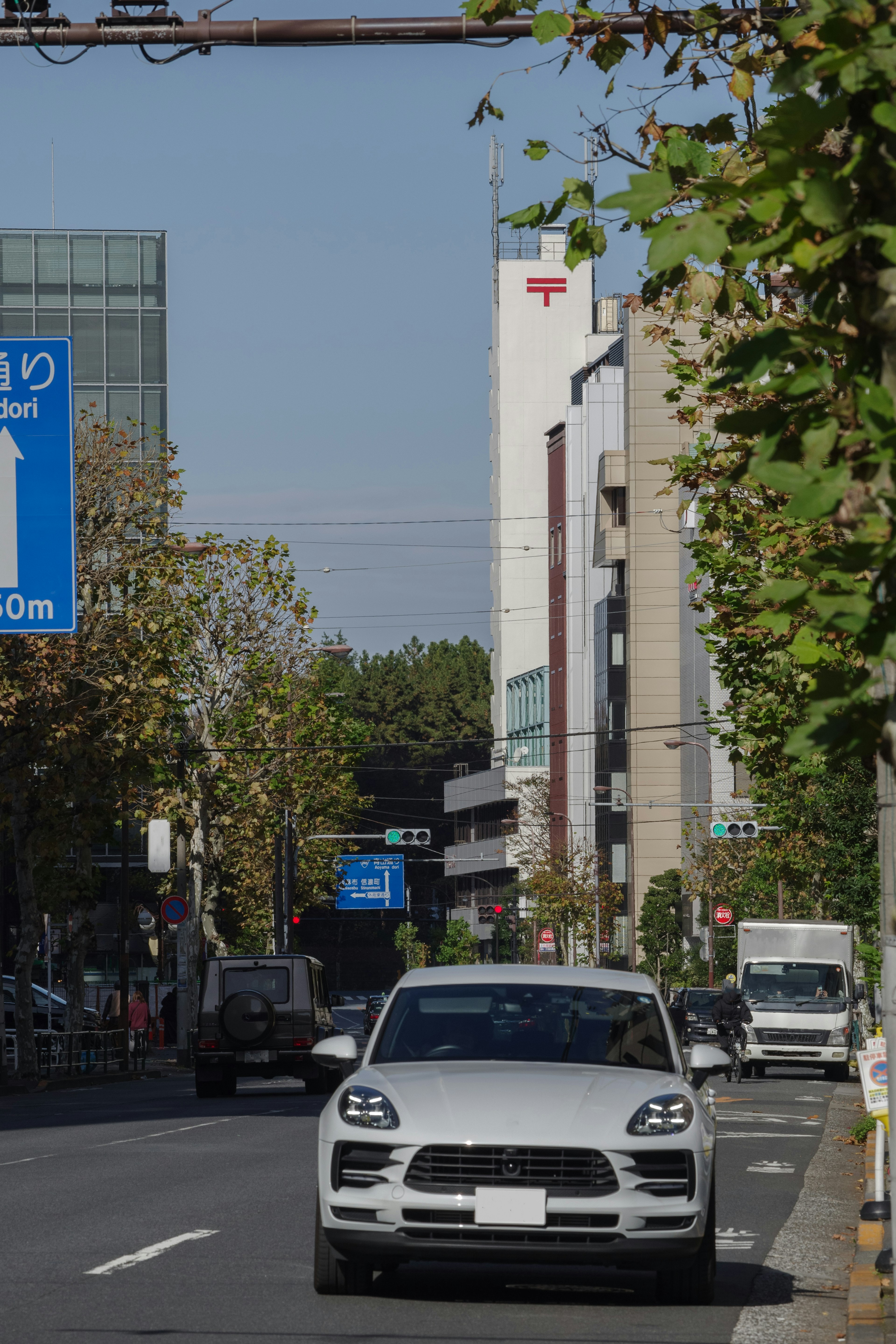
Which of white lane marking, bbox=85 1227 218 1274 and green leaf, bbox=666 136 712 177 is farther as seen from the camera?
white lane marking, bbox=85 1227 218 1274

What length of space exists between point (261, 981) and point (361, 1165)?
2330 centimetres

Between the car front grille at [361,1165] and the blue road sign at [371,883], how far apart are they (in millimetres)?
71306

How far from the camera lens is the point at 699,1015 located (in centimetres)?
4934

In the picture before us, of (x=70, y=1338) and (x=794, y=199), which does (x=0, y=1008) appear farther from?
(x=794, y=199)

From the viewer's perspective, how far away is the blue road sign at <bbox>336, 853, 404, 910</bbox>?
8075 centimetres

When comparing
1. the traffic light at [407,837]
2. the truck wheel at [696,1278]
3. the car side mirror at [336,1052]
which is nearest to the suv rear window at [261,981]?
the car side mirror at [336,1052]

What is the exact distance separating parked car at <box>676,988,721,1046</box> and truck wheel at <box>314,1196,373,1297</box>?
26.6 meters

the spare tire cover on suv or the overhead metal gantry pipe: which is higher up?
the overhead metal gantry pipe

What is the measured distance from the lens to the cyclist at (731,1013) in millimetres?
35031

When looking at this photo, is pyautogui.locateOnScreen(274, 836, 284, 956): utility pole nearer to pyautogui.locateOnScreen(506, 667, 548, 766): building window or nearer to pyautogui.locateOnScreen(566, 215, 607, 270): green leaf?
pyautogui.locateOnScreen(506, 667, 548, 766): building window

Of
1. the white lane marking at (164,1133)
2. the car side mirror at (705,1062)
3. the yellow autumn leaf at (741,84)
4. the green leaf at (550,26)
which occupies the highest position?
Answer: the yellow autumn leaf at (741,84)

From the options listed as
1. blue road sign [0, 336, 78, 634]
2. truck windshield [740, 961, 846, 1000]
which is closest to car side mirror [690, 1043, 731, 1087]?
blue road sign [0, 336, 78, 634]

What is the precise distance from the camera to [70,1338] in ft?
28.0

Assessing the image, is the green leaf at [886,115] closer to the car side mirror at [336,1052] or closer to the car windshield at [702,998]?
the car side mirror at [336,1052]
